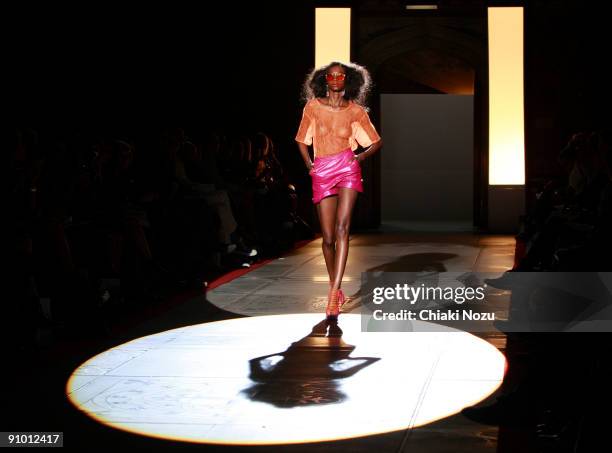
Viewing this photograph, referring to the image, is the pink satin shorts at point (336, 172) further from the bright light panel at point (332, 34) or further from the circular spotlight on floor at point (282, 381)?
the bright light panel at point (332, 34)

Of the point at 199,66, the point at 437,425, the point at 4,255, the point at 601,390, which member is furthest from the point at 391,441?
the point at 199,66

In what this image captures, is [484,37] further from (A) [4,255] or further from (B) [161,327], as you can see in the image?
(A) [4,255]

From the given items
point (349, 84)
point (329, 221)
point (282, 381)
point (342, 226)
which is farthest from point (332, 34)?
point (282, 381)

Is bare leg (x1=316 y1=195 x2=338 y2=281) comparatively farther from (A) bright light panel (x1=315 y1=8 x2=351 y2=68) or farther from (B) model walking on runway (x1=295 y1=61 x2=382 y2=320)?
(A) bright light panel (x1=315 y1=8 x2=351 y2=68)

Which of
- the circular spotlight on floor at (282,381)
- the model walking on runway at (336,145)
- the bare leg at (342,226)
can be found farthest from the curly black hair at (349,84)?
the circular spotlight on floor at (282,381)

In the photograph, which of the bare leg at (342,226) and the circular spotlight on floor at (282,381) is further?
the bare leg at (342,226)

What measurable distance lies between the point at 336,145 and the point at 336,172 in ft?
0.51

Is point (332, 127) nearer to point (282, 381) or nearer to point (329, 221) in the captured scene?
point (329, 221)

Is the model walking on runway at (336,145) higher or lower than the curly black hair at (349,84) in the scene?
lower

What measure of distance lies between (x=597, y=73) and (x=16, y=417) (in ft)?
35.8

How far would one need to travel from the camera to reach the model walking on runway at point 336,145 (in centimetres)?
538

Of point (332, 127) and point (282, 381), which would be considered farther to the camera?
point (332, 127)

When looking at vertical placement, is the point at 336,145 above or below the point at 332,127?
below

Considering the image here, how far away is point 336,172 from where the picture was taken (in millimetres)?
5398
